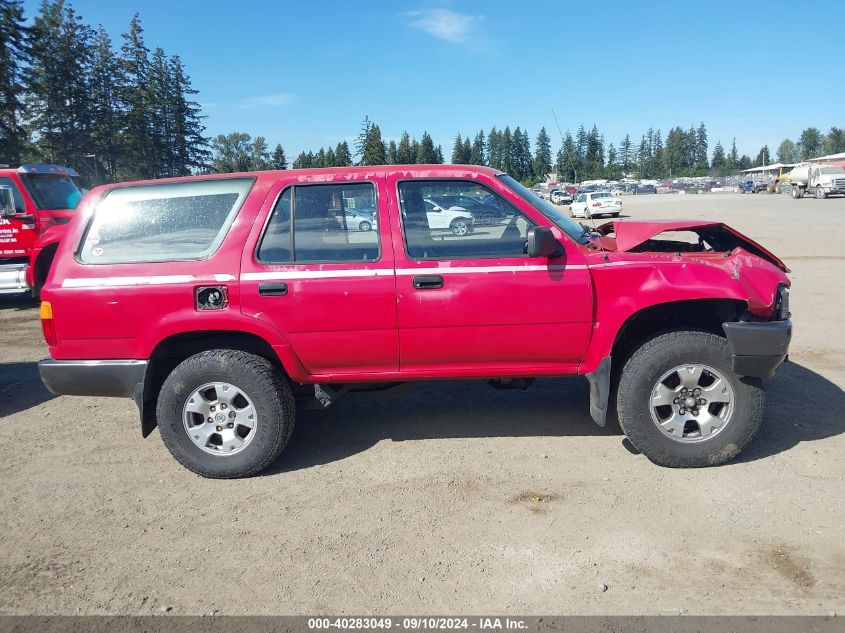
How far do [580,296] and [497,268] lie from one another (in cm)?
55

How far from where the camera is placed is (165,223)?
430cm

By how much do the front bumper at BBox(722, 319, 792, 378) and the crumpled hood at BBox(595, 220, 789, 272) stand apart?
0.62m

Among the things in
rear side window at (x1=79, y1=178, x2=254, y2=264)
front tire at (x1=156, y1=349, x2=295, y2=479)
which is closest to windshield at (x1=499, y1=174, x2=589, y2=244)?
rear side window at (x1=79, y1=178, x2=254, y2=264)

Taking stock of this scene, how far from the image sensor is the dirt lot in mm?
3041

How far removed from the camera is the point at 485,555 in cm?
333

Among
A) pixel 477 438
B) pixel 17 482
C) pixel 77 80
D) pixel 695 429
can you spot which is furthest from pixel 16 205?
pixel 77 80

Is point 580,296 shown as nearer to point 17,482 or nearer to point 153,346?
point 153,346

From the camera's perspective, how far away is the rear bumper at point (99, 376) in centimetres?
422

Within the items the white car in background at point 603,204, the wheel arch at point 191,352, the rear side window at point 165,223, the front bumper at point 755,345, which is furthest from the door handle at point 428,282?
the white car in background at point 603,204

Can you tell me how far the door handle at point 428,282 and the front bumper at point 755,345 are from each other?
1.78 m

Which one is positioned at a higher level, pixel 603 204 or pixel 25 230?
pixel 25 230

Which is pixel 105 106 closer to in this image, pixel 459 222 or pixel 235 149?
pixel 235 149

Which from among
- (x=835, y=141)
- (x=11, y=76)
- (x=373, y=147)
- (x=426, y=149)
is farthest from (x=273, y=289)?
(x=835, y=141)

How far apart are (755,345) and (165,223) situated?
3.82 m
